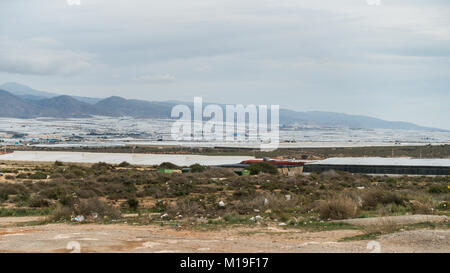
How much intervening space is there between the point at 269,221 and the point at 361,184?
21.8 metres

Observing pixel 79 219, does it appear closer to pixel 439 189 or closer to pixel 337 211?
pixel 337 211

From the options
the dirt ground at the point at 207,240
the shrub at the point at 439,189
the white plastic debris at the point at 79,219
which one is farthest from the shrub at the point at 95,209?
the shrub at the point at 439,189

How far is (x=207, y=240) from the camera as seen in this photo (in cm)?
1441

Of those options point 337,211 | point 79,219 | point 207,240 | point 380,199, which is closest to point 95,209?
point 79,219

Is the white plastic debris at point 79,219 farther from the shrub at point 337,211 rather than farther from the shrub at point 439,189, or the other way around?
the shrub at point 439,189

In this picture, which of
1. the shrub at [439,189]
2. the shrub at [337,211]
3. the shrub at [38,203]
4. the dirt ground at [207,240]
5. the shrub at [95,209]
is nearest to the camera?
the dirt ground at [207,240]

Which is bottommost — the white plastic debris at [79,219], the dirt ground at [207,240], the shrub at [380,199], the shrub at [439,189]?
the shrub at [439,189]

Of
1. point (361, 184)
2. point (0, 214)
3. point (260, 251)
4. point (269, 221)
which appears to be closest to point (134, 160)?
point (361, 184)

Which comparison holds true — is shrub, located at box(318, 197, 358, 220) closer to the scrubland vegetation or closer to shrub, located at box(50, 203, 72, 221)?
the scrubland vegetation

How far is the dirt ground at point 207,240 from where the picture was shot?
1248 centimetres

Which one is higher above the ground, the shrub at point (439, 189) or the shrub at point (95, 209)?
the shrub at point (95, 209)

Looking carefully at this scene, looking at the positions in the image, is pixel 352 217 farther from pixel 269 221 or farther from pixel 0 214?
pixel 0 214
